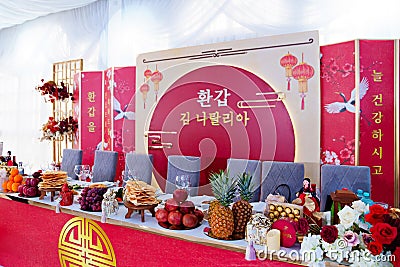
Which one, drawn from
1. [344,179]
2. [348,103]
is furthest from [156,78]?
[344,179]

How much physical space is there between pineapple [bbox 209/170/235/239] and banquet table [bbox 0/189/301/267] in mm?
50

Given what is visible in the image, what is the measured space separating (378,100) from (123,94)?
3.30 m

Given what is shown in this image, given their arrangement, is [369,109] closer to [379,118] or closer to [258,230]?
[379,118]

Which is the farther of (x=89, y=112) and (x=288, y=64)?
(x=89, y=112)

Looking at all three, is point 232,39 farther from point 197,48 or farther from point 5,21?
point 5,21

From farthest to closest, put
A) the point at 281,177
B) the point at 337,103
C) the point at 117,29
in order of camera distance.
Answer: the point at 117,29, the point at 337,103, the point at 281,177

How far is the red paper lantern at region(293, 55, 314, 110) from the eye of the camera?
3.99 m

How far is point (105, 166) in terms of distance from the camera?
13.8 feet

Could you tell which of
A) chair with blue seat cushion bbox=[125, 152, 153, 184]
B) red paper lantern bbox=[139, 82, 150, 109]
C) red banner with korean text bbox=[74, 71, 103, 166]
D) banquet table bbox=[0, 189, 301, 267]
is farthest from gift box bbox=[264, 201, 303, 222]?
red banner with korean text bbox=[74, 71, 103, 166]

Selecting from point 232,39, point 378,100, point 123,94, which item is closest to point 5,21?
point 123,94

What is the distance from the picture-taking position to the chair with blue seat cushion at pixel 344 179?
9.57 feet

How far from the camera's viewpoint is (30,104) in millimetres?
7000

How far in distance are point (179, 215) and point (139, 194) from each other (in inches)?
11.4

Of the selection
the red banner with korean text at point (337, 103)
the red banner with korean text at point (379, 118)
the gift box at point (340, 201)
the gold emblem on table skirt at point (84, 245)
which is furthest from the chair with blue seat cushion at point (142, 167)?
the gift box at point (340, 201)
